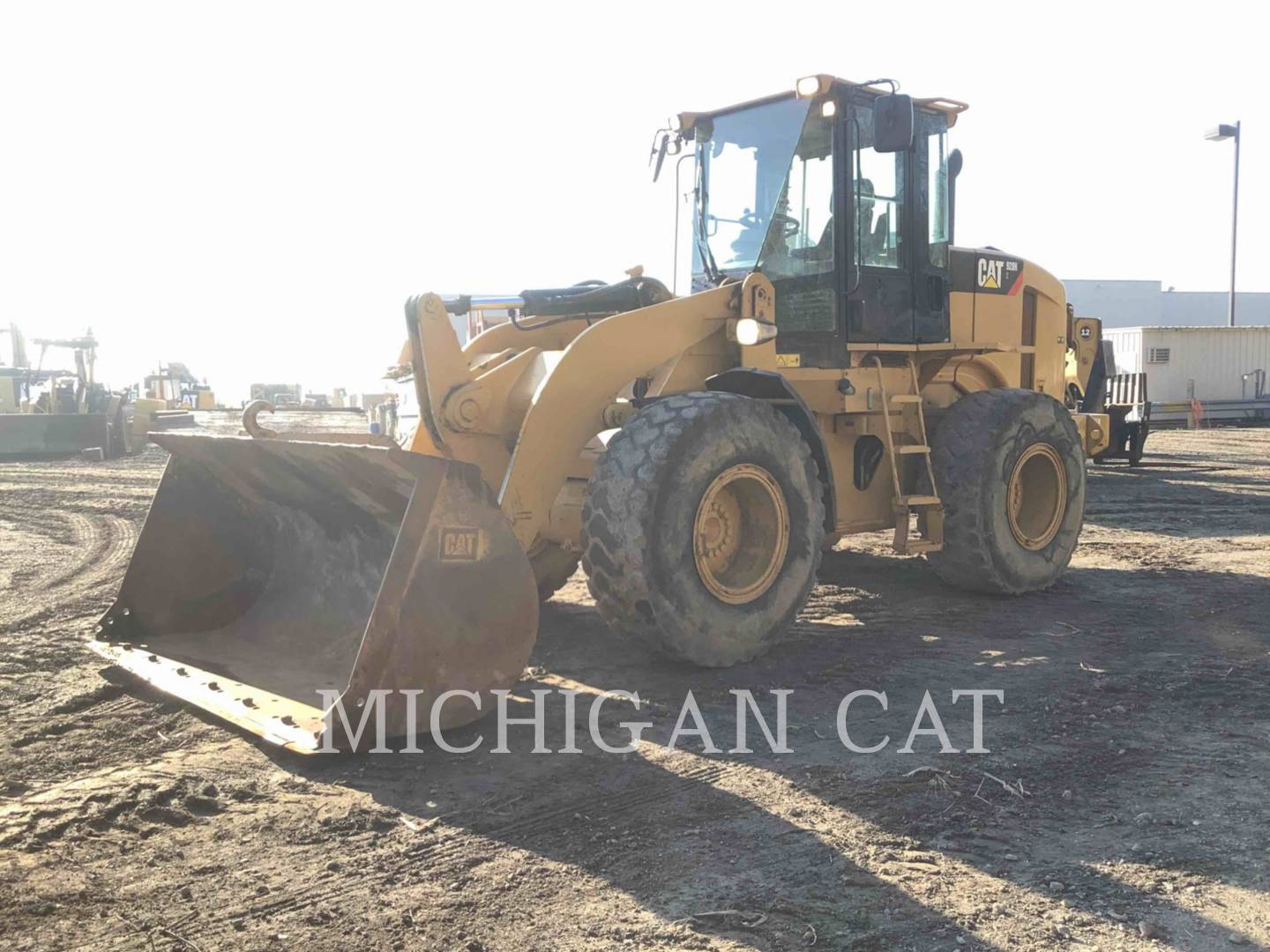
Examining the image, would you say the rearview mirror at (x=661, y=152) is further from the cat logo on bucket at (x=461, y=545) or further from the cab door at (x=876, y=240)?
the cat logo on bucket at (x=461, y=545)

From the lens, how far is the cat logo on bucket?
433 centimetres

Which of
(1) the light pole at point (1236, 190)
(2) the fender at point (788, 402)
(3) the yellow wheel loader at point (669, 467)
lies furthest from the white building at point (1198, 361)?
(2) the fender at point (788, 402)

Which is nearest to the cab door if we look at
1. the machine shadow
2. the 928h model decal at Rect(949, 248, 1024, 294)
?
the 928h model decal at Rect(949, 248, 1024, 294)

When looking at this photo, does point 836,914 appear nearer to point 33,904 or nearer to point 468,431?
point 33,904

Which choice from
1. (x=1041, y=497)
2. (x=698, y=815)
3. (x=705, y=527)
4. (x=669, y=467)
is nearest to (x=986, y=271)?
(x=1041, y=497)

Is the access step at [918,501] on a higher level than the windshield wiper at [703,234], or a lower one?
lower

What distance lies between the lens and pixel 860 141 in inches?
261

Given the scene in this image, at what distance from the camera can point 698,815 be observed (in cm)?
377

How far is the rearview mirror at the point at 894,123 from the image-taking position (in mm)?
5938

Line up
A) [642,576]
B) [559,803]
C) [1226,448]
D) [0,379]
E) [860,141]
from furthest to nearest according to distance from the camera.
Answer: [0,379]
[1226,448]
[860,141]
[642,576]
[559,803]

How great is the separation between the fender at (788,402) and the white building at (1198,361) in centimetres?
2514

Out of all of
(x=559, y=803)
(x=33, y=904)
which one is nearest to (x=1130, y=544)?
(x=559, y=803)

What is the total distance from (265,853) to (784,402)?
354 centimetres

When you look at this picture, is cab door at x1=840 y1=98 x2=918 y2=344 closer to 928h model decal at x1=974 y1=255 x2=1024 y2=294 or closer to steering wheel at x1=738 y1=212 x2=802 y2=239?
steering wheel at x1=738 y1=212 x2=802 y2=239
